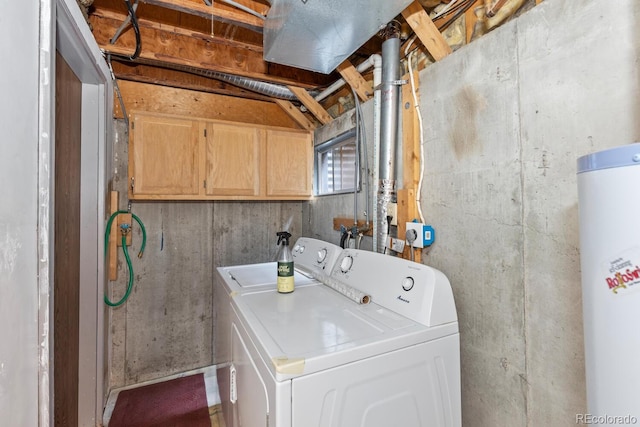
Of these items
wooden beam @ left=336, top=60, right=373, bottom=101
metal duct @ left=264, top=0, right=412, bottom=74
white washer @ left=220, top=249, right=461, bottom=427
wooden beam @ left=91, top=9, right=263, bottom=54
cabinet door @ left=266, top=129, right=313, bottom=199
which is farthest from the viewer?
cabinet door @ left=266, top=129, right=313, bottom=199

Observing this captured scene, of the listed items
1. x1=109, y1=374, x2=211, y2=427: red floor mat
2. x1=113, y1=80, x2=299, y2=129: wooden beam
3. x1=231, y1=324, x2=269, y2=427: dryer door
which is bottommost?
x1=109, y1=374, x2=211, y2=427: red floor mat

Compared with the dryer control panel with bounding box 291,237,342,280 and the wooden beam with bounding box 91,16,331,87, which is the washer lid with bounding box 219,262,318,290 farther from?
the wooden beam with bounding box 91,16,331,87

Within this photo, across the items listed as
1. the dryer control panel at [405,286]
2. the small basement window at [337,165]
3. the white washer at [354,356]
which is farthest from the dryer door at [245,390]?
the small basement window at [337,165]

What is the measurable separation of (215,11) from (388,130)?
1.12 metres

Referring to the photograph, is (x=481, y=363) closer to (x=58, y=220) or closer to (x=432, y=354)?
(x=432, y=354)

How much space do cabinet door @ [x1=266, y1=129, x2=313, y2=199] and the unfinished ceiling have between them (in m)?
0.29

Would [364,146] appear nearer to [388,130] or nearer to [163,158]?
[388,130]

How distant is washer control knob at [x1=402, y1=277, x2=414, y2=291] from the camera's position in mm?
1163

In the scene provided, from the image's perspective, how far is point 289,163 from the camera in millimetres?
2631

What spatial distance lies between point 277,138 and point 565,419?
2418mm

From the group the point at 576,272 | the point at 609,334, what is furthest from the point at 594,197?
the point at 576,272

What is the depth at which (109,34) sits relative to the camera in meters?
1.83

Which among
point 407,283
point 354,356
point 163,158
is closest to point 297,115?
point 163,158

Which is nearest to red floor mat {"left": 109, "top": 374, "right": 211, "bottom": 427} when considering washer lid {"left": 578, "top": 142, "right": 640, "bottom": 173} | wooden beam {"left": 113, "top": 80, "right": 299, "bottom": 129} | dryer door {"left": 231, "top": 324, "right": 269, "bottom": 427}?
dryer door {"left": 231, "top": 324, "right": 269, "bottom": 427}
